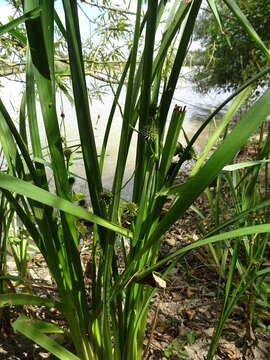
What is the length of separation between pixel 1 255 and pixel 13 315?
19cm

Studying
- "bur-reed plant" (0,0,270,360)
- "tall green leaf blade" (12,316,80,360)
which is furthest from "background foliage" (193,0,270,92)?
"tall green leaf blade" (12,316,80,360)

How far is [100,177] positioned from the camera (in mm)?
466

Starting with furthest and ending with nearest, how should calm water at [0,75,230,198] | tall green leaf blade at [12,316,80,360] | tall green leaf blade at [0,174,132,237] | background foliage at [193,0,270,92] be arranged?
background foliage at [193,0,270,92] < calm water at [0,75,230,198] < tall green leaf blade at [12,316,80,360] < tall green leaf blade at [0,174,132,237]

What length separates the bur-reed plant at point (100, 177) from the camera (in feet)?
1.11

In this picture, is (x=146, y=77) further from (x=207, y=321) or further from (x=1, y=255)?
(x=207, y=321)

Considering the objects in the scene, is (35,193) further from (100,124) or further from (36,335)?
(100,124)

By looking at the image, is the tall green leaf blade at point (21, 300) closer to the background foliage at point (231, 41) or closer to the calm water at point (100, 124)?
the calm water at point (100, 124)

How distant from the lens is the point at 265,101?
10.8 inches

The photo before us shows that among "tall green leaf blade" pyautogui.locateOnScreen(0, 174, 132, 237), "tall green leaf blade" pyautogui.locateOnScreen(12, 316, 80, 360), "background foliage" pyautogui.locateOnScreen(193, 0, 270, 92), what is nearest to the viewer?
"tall green leaf blade" pyautogui.locateOnScreen(0, 174, 132, 237)

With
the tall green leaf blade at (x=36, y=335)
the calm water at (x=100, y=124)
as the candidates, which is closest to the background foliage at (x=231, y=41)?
the calm water at (x=100, y=124)

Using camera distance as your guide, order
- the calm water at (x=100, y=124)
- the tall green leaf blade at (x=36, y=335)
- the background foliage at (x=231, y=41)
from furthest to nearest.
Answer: the background foliage at (x=231, y=41) < the calm water at (x=100, y=124) < the tall green leaf blade at (x=36, y=335)

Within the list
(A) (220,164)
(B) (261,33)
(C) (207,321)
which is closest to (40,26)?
(A) (220,164)

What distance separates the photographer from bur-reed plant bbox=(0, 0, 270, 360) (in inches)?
13.3

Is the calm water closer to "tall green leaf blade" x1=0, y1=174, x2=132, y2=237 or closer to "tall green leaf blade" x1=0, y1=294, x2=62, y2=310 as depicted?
"tall green leaf blade" x1=0, y1=294, x2=62, y2=310
